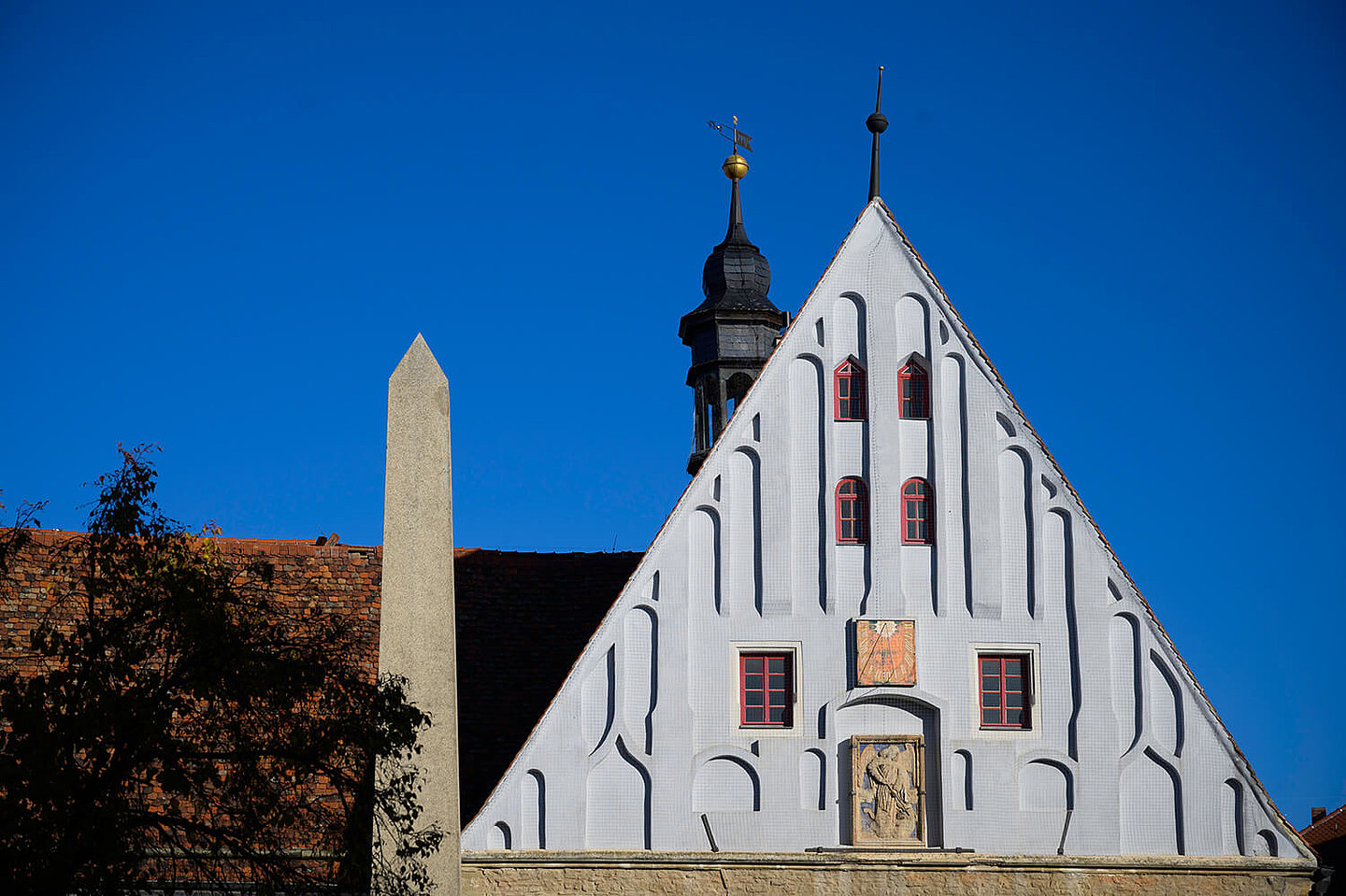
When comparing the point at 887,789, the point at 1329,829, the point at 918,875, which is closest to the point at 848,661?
the point at 887,789

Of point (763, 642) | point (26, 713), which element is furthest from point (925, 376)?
point (26, 713)

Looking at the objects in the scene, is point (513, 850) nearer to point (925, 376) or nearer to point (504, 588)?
point (504, 588)

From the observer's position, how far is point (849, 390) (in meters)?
22.3

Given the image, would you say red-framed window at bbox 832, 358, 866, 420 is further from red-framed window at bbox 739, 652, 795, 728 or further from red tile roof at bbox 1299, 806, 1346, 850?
red tile roof at bbox 1299, 806, 1346, 850

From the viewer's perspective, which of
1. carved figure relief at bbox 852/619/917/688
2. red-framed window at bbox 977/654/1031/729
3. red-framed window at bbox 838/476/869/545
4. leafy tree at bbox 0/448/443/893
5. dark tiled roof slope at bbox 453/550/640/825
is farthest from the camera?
dark tiled roof slope at bbox 453/550/640/825

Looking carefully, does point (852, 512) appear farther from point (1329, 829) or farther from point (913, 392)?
point (1329, 829)

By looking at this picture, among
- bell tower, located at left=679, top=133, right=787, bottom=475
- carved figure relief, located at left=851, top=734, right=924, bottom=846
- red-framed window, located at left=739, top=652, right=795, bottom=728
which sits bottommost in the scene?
carved figure relief, located at left=851, top=734, right=924, bottom=846

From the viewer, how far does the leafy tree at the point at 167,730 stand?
13.5 meters

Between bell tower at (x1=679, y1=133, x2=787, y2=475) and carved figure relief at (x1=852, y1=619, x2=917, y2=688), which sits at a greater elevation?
bell tower at (x1=679, y1=133, x2=787, y2=475)

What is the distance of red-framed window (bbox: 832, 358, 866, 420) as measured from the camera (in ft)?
72.9

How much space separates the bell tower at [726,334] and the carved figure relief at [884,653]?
33.8ft

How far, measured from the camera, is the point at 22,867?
13195mm

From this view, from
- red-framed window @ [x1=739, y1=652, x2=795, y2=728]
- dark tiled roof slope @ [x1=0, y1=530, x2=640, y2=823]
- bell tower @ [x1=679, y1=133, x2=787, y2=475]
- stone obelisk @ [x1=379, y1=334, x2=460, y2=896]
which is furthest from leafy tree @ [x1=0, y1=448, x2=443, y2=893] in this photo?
bell tower @ [x1=679, y1=133, x2=787, y2=475]

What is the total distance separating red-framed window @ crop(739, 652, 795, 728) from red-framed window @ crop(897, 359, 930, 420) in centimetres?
362
